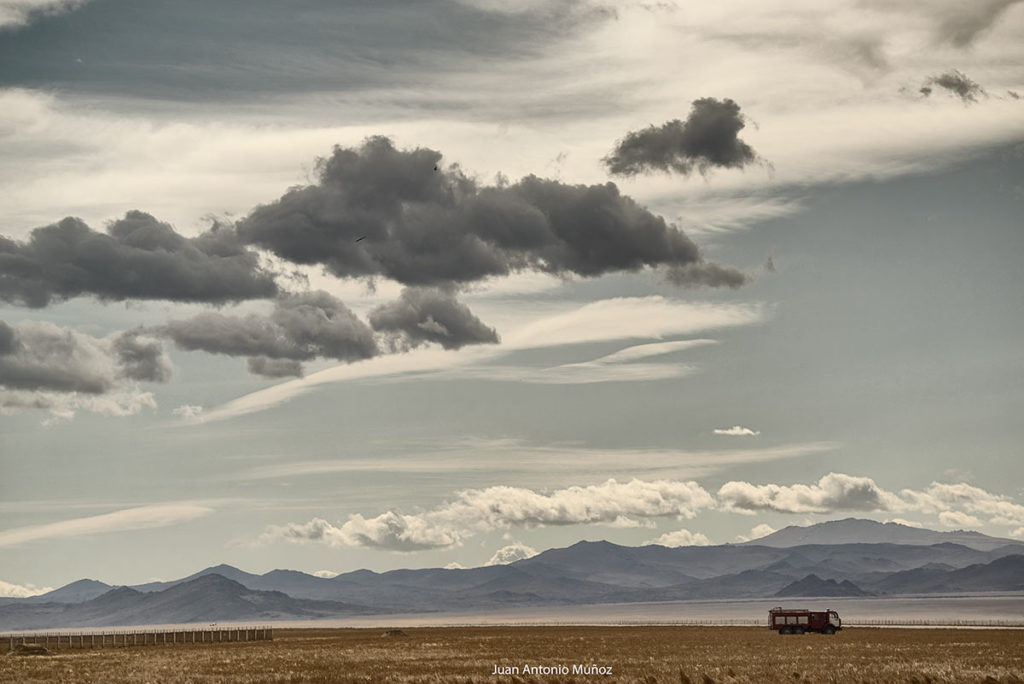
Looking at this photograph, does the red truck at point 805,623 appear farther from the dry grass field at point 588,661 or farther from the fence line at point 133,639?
the fence line at point 133,639

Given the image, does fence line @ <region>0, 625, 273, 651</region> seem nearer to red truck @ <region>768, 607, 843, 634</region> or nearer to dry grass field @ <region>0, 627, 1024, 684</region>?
dry grass field @ <region>0, 627, 1024, 684</region>

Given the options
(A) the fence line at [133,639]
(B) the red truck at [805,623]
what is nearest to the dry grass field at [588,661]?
(B) the red truck at [805,623]

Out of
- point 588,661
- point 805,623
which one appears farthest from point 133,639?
point 805,623

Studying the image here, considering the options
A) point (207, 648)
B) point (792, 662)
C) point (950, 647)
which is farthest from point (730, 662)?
point (207, 648)

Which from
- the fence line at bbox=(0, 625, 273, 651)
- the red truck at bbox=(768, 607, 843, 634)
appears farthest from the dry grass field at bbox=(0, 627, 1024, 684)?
the fence line at bbox=(0, 625, 273, 651)

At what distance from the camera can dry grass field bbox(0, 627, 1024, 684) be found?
81.1 meters

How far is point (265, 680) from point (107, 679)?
1283cm

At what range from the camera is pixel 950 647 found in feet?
366

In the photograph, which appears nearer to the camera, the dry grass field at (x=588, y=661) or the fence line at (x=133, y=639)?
the dry grass field at (x=588, y=661)

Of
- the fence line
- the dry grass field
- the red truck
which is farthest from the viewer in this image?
the fence line

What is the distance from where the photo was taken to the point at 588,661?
9806 cm

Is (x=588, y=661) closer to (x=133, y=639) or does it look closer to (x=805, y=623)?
(x=805, y=623)

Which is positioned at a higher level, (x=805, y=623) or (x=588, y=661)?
(x=588, y=661)

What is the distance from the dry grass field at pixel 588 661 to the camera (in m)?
81.1
